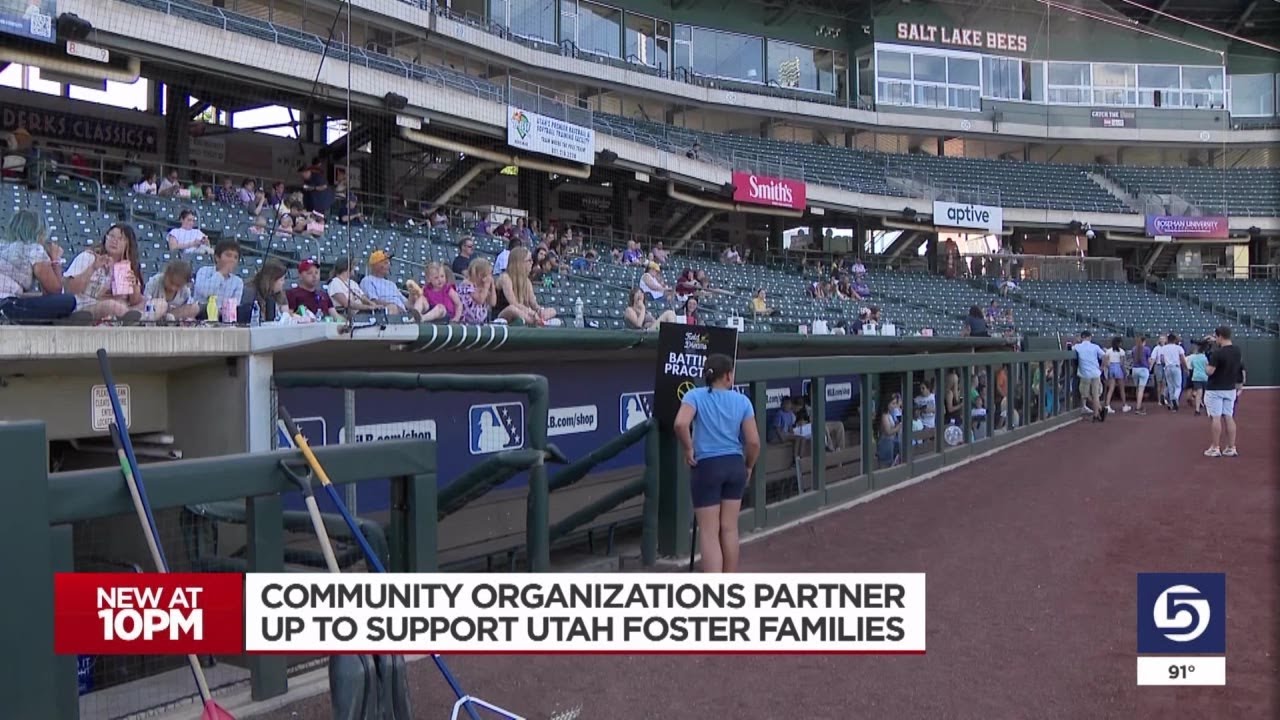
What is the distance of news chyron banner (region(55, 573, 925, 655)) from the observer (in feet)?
11.9

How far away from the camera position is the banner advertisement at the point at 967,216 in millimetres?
34562

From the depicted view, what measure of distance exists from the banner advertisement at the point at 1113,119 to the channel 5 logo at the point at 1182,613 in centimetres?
3822

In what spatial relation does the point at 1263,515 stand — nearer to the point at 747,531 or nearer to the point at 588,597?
the point at 747,531

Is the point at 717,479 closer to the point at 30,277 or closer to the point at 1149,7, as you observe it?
the point at 30,277

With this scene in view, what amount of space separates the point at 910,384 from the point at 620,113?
22.3 metres

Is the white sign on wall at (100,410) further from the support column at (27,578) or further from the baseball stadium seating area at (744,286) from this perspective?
the support column at (27,578)

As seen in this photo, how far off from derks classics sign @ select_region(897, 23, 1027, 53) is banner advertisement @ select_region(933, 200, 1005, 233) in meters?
7.16

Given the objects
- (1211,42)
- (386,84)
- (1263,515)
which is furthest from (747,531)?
(1211,42)

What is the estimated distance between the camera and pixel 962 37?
1510 inches

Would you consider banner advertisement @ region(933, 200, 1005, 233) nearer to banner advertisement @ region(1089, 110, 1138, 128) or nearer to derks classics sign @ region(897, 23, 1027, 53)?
derks classics sign @ region(897, 23, 1027, 53)

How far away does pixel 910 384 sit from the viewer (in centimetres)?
1062

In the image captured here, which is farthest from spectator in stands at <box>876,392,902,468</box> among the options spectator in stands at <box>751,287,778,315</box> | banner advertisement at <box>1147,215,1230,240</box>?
banner advertisement at <box>1147,215,1230,240</box>

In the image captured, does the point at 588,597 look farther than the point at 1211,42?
No

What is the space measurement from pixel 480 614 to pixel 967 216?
3368 centimetres
